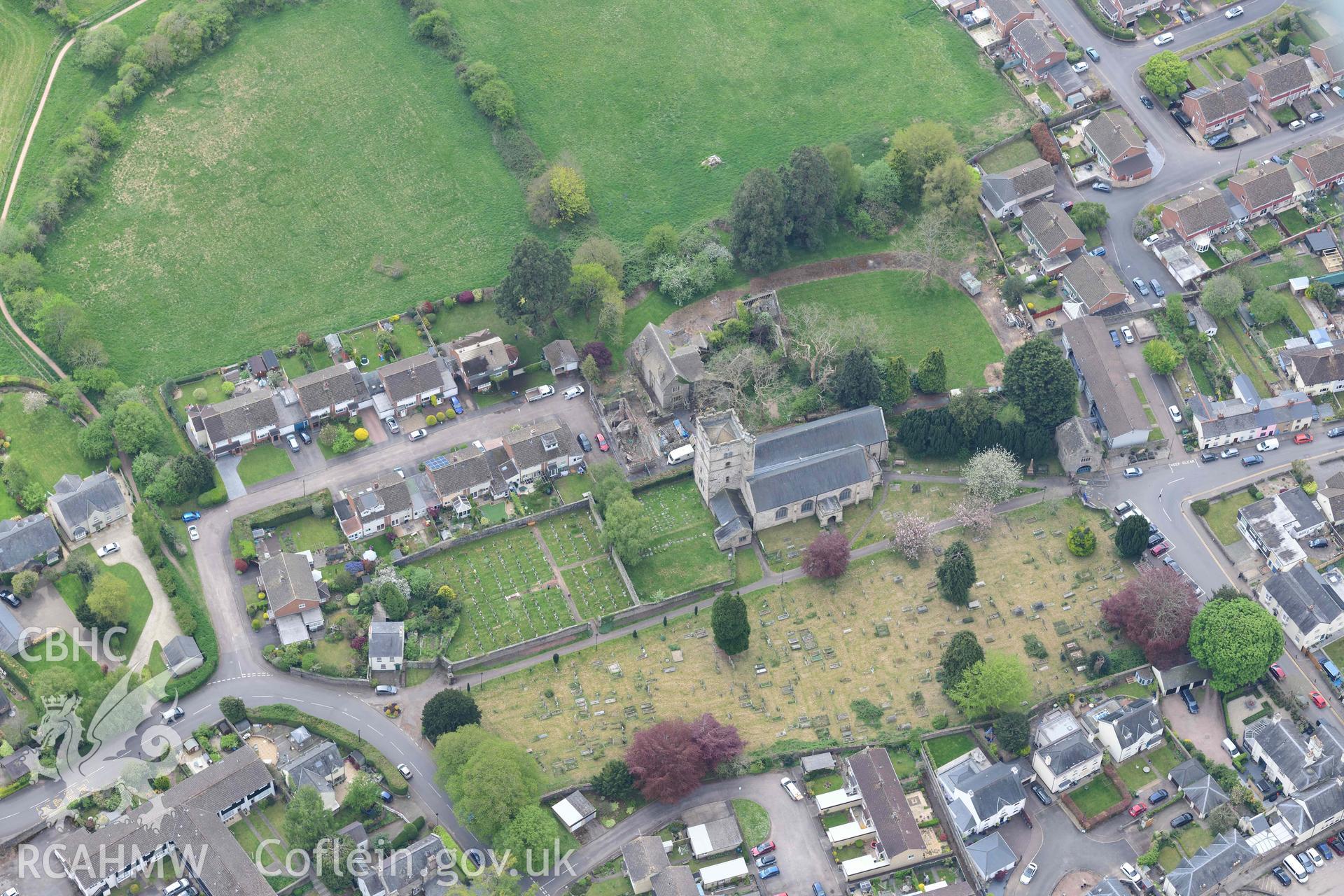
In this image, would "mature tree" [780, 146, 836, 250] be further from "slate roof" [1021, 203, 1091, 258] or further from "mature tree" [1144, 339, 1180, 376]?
"mature tree" [1144, 339, 1180, 376]

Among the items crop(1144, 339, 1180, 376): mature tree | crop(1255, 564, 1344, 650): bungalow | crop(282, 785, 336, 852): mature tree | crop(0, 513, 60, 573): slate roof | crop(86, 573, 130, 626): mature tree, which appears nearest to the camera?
crop(282, 785, 336, 852): mature tree

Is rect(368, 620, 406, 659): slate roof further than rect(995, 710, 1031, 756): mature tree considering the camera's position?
Yes

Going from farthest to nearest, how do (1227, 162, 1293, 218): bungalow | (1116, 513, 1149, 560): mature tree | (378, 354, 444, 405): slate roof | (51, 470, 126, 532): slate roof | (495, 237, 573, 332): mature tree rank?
(1227, 162, 1293, 218): bungalow → (378, 354, 444, 405): slate roof → (495, 237, 573, 332): mature tree → (51, 470, 126, 532): slate roof → (1116, 513, 1149, 560): mature tree

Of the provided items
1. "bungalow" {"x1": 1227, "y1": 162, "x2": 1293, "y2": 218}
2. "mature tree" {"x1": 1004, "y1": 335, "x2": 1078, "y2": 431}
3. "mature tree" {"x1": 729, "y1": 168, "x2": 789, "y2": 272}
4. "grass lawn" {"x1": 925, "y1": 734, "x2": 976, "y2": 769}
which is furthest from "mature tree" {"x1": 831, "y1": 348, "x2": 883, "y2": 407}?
"bungalow" {"x1": 1227, "y1": 162, "x2": 1293, "y2": 218}

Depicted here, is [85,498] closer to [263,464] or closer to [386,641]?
[263,464]

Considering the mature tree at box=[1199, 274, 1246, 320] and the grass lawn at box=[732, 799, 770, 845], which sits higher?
the mature tree at box=[1199, 274, 1246, 320]

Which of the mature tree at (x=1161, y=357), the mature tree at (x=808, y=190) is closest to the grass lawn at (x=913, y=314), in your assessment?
the mature tree at (x=808, y=190)
